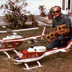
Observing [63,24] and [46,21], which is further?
[46,21]

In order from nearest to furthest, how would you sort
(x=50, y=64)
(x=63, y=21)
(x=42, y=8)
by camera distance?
(x=50, y=64) → (x=63, y=21) → (x=42, y=8)

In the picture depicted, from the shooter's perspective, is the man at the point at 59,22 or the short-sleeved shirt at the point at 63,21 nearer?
the man at the point at 59,22

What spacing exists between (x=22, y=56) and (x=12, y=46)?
0.78m

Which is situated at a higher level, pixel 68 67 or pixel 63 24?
pixel 63 24

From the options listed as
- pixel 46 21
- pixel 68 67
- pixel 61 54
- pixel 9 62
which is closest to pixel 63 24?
pixel 61 54

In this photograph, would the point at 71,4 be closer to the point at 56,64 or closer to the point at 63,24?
the point at 63,24

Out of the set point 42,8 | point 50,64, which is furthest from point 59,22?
point 42,8

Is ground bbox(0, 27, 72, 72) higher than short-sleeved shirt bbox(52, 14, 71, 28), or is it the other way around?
short-sleeved shirt bbox(52, 14, 71, 28)

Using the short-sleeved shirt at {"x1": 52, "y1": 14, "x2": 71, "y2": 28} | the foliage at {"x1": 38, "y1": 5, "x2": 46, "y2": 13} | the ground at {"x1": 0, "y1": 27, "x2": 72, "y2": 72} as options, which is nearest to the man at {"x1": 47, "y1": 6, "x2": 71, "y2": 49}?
the short-sleeved shirt at {"x1": 52, "y1": 14, "x2": 71, "y2": 28}

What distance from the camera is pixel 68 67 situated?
2.99 metres

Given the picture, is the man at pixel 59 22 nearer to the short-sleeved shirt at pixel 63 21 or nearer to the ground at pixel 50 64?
the short-sleeved shirt at pixel 63 21

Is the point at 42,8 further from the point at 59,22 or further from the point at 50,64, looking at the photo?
the point at 50,64

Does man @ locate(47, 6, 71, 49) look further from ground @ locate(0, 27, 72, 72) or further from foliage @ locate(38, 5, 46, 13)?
foliage @ locate(38, 5, 46, 13)

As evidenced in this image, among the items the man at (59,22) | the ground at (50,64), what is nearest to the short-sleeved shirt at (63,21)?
the man at (59,22)
